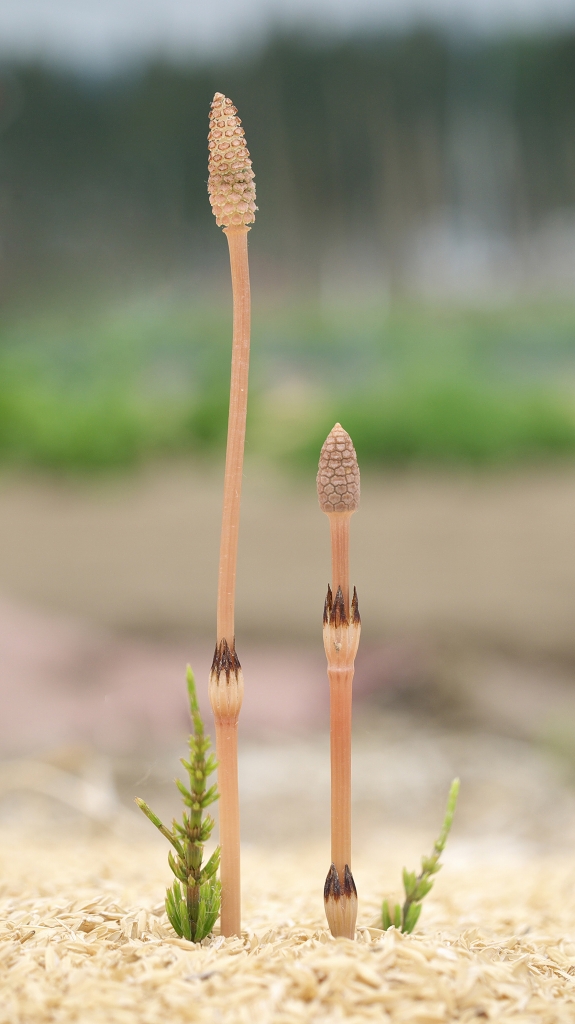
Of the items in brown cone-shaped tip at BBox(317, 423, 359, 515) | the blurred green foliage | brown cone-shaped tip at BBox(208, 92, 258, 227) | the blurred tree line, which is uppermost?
the blurred tree line

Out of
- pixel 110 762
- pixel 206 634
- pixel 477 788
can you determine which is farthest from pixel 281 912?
pixel 206 634

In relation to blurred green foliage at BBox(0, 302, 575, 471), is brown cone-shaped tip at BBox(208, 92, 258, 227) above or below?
below

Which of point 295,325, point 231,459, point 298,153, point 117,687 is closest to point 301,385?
point 295,325

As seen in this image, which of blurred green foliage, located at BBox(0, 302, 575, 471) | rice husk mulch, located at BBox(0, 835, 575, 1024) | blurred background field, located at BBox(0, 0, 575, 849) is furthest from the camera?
blurred green foliage, located at BBox(0, 302, 575, 471)

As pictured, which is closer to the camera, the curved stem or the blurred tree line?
the curved stem

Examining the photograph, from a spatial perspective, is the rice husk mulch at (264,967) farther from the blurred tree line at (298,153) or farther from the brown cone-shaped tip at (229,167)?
the blurred tree line at (298,153)

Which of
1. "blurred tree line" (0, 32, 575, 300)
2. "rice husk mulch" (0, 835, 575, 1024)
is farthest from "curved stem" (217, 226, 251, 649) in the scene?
"blurred tree line" (0, 32, 575, 300)

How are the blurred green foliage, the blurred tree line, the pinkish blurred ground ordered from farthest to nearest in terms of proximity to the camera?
the blurred tree line, the blurred green foliage, the pinkish blurred ground

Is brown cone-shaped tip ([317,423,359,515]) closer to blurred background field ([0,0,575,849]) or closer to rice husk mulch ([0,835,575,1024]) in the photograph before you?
rice husk mulch ([0,835,575,1024])

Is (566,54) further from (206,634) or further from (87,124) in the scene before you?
(206,634)
